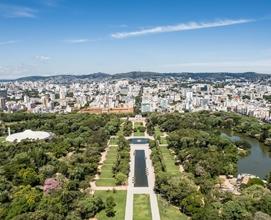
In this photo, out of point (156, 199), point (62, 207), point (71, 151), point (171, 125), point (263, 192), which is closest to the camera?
point (62, 207)

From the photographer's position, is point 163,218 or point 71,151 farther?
point 71,151

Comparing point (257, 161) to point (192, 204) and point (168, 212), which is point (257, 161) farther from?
point (168, 212)

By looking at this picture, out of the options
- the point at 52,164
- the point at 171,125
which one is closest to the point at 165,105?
the point at 171,125

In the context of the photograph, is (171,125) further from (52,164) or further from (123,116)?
(52,164)

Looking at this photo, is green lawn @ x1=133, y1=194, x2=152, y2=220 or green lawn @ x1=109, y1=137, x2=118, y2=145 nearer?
green lawn @ x1=133, y1=194, x2=152, y2=220

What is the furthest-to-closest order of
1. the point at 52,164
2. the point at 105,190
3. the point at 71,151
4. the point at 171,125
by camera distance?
the point at 171,125
the point at 71,151
the point at 52,164
the point at 105,190

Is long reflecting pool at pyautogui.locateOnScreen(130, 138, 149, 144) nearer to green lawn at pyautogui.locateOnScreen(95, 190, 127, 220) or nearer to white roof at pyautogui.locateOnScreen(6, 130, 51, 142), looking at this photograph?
white roof at pyautogui.locateOnScreen(6, 130, 51, 142)

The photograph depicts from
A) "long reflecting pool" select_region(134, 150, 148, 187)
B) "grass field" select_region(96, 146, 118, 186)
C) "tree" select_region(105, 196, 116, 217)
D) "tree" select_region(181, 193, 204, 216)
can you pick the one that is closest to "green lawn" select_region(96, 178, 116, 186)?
"grass field" select_region(96, 146, 118, 186)
